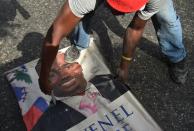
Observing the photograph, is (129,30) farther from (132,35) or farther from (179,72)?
(179,72)

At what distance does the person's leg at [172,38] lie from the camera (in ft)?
7.66

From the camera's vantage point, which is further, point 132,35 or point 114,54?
point 114,54

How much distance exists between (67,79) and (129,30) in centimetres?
58

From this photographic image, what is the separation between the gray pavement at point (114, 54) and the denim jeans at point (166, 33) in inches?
8.4

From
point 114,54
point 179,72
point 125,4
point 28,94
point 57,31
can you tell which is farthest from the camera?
point 114,54

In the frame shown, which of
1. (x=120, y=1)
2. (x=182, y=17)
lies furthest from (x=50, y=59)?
(x=182, y=17)

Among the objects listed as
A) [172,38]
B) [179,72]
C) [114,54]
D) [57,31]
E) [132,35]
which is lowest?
[179,72]

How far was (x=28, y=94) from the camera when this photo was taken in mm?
2434

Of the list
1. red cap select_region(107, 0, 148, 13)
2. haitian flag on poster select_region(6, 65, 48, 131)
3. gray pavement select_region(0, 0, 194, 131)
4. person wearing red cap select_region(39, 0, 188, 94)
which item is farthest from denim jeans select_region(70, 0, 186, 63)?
red cap select_region(107, 0, 148, 13)

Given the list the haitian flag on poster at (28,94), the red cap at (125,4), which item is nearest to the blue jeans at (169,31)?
the red cap at (125,4)

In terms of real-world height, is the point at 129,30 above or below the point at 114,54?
above

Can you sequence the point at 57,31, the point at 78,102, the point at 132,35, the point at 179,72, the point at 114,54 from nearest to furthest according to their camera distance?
the point at 57,31
the point at 132,35
the point at 78,102
the point at 179,72
the point at 114,54

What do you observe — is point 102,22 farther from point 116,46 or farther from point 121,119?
point 121,119

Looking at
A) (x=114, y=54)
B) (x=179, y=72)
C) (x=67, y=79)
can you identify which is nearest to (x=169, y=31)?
(x=179, y=72)
